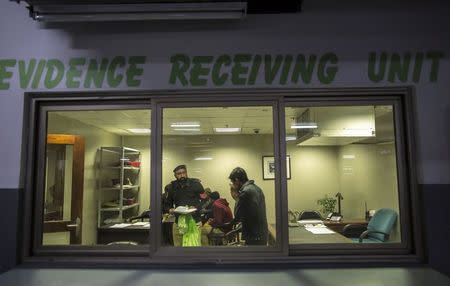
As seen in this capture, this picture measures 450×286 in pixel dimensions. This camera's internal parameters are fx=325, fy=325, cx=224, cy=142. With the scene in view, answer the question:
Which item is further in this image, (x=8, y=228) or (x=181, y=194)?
(x=181, y=194)

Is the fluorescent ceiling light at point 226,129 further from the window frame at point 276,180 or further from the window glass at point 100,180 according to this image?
the window frame at point 276,180

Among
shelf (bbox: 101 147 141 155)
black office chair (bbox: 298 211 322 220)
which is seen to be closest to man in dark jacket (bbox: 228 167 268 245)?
black office chair (bbox: 298 211 322 220)

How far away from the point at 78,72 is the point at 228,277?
194 centimetres

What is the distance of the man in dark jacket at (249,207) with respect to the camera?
3.05 m

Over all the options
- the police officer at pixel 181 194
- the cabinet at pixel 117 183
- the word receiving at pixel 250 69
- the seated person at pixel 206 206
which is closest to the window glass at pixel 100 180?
the cabinet at pixel 117 183

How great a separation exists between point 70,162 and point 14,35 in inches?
96.8

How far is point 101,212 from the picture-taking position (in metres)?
6.09

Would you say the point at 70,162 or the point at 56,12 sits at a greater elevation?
the point at 56,12

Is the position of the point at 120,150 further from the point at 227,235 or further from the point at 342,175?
the point at 342,175

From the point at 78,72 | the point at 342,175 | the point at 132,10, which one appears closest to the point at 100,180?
the point at 78,72

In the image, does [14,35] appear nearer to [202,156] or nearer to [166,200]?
[166,200]

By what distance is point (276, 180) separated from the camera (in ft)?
8.21

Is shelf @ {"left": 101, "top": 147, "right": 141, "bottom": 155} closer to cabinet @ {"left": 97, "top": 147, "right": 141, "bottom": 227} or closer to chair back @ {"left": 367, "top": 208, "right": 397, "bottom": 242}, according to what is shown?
cabinet @ {"left": 97, "top": 147, "right": 141, "bottom": 227}

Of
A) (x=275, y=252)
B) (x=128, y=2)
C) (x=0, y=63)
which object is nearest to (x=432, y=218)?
(x=275, y=252)
